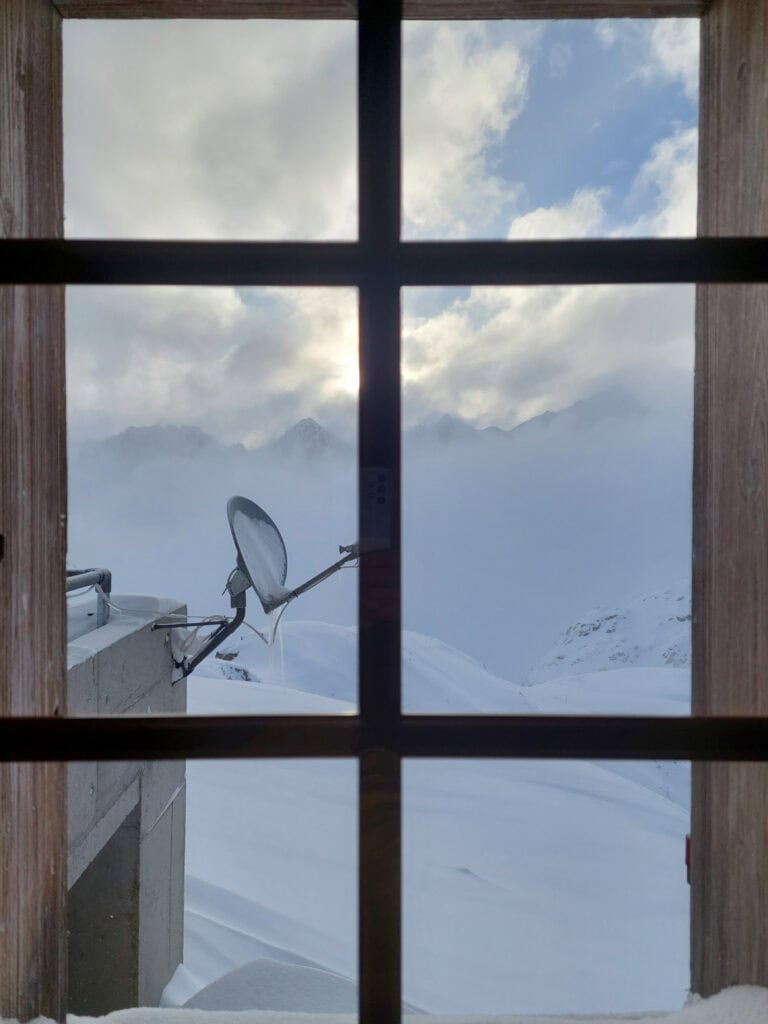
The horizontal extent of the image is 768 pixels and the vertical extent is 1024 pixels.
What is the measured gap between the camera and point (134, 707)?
3252 millimetres

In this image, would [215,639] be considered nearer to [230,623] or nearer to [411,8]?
[230,623]

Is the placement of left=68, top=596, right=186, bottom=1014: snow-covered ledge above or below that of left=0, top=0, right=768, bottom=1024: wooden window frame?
below

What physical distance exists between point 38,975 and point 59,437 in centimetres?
90

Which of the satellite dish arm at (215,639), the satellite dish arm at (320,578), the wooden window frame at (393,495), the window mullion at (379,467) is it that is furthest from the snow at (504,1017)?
the satellite dish arm at (215,639)

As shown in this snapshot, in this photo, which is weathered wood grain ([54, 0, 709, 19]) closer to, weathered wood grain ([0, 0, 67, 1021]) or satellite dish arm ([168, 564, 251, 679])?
weathered wood grain ([0, 0, 67, 1021])

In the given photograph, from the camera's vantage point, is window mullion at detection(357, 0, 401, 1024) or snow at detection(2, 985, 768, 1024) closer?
window mullion at detection(357, 0, 401, 1024)

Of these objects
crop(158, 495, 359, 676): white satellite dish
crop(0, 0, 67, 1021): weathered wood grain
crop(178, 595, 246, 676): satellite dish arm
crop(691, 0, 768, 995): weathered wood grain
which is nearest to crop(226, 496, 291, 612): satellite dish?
crop(158, 495, 359, 676): white satellite dish

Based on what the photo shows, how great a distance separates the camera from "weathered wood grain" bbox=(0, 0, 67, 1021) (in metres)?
0.94

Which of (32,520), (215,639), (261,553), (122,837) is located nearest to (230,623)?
(215,639)

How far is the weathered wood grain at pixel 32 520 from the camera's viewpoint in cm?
94

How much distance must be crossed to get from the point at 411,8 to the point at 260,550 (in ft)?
6.53

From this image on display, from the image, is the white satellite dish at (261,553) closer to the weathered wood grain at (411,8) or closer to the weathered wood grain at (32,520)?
the weathered wood grain at (32,520)

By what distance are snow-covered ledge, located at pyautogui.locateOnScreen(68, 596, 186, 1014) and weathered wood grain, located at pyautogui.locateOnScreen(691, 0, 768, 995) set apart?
2.27 meters

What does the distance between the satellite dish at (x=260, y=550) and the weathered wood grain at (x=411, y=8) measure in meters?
1.71
